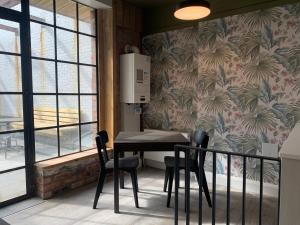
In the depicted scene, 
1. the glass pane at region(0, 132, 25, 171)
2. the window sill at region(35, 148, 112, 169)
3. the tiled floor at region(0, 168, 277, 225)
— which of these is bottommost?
the tiled floor at region(0, 168, 277, 225)

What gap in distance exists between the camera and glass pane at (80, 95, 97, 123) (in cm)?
384

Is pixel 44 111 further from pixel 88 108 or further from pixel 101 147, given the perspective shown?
pixel 101 147

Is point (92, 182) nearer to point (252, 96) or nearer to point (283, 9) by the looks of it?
point (252, 96)

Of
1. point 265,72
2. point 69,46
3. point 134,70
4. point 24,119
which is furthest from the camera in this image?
point 134,70

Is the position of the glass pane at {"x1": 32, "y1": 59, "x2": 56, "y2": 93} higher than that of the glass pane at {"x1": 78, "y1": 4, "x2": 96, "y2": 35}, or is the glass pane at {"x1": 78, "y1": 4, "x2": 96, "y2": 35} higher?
the glass pane at {"x1": 78, "y1": 4, "x2": 96, "y2": 35}

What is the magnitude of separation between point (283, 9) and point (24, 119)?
3.56 metres

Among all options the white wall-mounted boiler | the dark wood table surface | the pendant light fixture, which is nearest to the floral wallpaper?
the white wall-mounted boiler

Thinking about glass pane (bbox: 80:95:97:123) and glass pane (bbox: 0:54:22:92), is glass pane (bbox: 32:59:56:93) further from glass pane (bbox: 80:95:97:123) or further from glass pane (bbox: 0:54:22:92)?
glass pane (bbox: 80:95:97:123)

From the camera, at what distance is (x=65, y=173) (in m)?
3.35

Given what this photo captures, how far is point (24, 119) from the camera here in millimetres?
3082

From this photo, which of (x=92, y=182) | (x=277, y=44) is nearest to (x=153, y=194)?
(x=92, y=182)

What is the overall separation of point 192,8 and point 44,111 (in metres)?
2.31

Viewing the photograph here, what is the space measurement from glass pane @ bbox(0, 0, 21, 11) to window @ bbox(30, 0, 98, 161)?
168 millimetres

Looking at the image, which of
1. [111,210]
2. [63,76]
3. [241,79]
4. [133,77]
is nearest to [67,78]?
[63,76]
